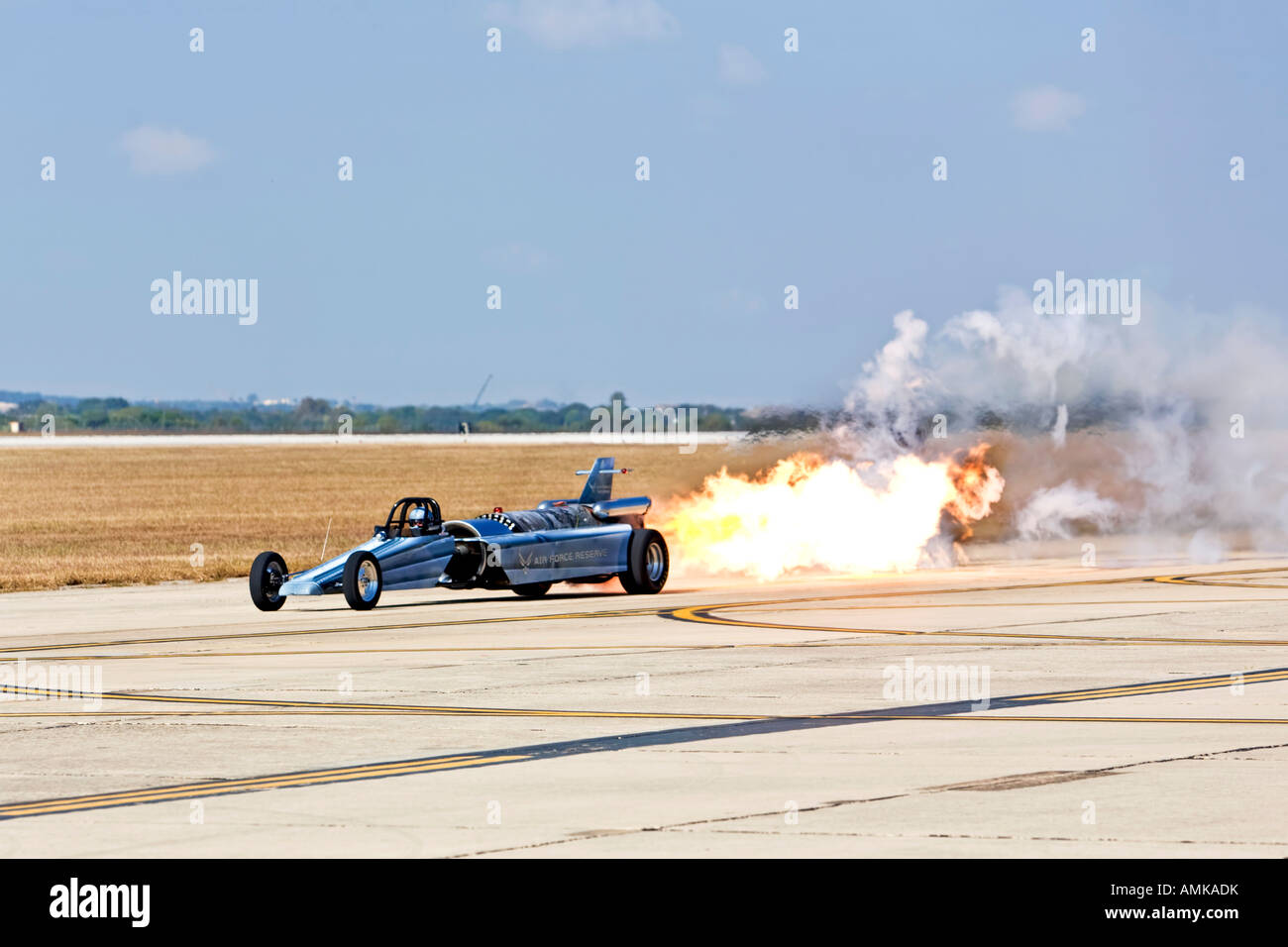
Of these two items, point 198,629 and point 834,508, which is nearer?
point 198,629

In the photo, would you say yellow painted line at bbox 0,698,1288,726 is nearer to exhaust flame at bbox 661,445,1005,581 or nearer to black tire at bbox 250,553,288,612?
black tire at bbox 250,553,288,612

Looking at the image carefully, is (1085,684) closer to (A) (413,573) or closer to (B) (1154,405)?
(A) (413,573)

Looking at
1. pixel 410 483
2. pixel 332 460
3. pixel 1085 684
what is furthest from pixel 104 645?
pixel 332 460

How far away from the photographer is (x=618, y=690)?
67.5 ft

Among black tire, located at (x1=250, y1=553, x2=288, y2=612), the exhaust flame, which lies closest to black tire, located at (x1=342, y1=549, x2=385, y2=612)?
black tire, located at (x1=250, y1=553, x2=288, y2=612)

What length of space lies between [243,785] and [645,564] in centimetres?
2101

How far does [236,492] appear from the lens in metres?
84.7

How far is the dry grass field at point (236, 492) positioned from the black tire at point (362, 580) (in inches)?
403

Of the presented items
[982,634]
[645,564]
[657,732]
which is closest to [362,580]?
[645,564]

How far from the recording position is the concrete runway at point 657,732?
1241cm

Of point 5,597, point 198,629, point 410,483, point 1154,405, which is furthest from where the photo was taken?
point 410,483

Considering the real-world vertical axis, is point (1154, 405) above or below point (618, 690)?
above
